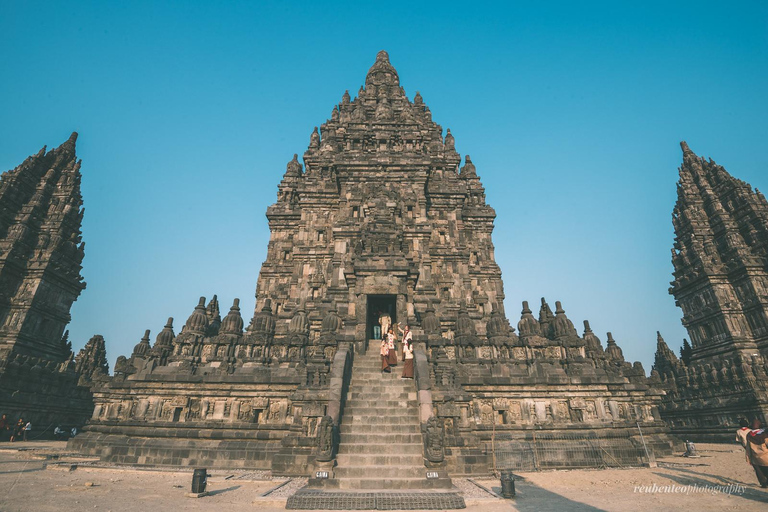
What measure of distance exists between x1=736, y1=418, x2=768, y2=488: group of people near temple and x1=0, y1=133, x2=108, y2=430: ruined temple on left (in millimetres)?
34539

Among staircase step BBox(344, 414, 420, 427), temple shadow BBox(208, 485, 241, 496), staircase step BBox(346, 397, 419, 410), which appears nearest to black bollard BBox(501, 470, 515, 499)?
staircase step BBox(344, 414, 420, 427)

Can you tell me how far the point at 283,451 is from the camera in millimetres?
11875

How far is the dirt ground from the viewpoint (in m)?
8.45

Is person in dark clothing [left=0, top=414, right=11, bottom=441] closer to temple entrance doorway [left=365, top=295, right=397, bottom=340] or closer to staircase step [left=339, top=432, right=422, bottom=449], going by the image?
temple entrance doorway [left=365, top=295, right=397, bottom=340]

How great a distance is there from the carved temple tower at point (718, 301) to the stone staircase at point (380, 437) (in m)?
24.1

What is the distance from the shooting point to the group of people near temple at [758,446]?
9.45 metres

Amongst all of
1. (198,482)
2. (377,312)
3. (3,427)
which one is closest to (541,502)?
(198,482)

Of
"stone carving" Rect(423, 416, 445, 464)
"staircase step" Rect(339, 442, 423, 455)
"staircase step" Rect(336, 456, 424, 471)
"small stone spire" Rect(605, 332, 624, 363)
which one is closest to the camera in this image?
"stone carving" Rect(423, 416, 445, 464)

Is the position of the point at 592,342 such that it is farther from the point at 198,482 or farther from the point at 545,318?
the point at 198,482

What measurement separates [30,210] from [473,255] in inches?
1729

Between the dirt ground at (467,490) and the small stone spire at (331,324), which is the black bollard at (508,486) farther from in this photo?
the small stone spire at (331,324)

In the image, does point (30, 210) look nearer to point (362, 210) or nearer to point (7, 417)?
point (7, 417)

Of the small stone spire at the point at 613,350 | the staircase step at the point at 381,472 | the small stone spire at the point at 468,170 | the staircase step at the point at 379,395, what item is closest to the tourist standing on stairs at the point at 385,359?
the staircase step at the point at 379,395

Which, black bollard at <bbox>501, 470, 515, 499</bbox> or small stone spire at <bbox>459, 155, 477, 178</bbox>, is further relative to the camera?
small stone spire at <bbox>459, 155, 477, 178</bbox>
